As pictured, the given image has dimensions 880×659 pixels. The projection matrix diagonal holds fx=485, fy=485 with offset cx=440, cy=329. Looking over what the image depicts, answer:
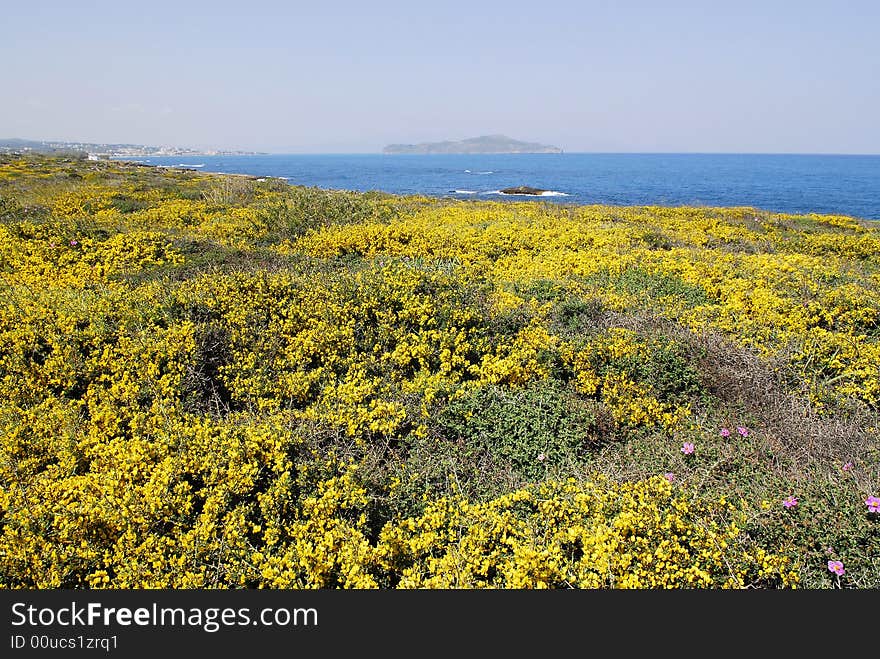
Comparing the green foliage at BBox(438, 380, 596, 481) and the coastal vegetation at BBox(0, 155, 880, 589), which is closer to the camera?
the coastal vegetation at BBox(0, 155, 880, 589)

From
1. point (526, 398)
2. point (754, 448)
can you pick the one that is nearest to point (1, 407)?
point (526, 398)

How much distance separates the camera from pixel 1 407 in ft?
18.3

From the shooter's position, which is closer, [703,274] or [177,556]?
[177,556]

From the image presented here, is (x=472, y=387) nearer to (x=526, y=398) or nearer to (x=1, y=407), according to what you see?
(x=526, y=398)

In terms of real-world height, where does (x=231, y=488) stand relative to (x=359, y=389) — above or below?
below

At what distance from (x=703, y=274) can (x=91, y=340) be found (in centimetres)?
1200

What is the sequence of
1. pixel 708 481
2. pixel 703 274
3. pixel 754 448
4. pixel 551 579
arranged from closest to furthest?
pixel 551 579
pixel 708 481
pixel 754 448
pixel 703 274

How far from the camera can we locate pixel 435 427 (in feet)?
19.1

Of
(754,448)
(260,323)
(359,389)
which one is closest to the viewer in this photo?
(754,448)

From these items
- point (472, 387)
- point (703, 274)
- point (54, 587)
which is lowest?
point (54, 587)

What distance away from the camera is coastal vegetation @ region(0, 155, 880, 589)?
3.83 metres

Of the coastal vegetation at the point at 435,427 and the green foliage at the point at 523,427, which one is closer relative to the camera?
the coastal vegetation at the point at 435,427

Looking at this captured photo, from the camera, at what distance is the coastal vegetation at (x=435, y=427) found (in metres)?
3.83

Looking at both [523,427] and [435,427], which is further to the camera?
[435,427]
